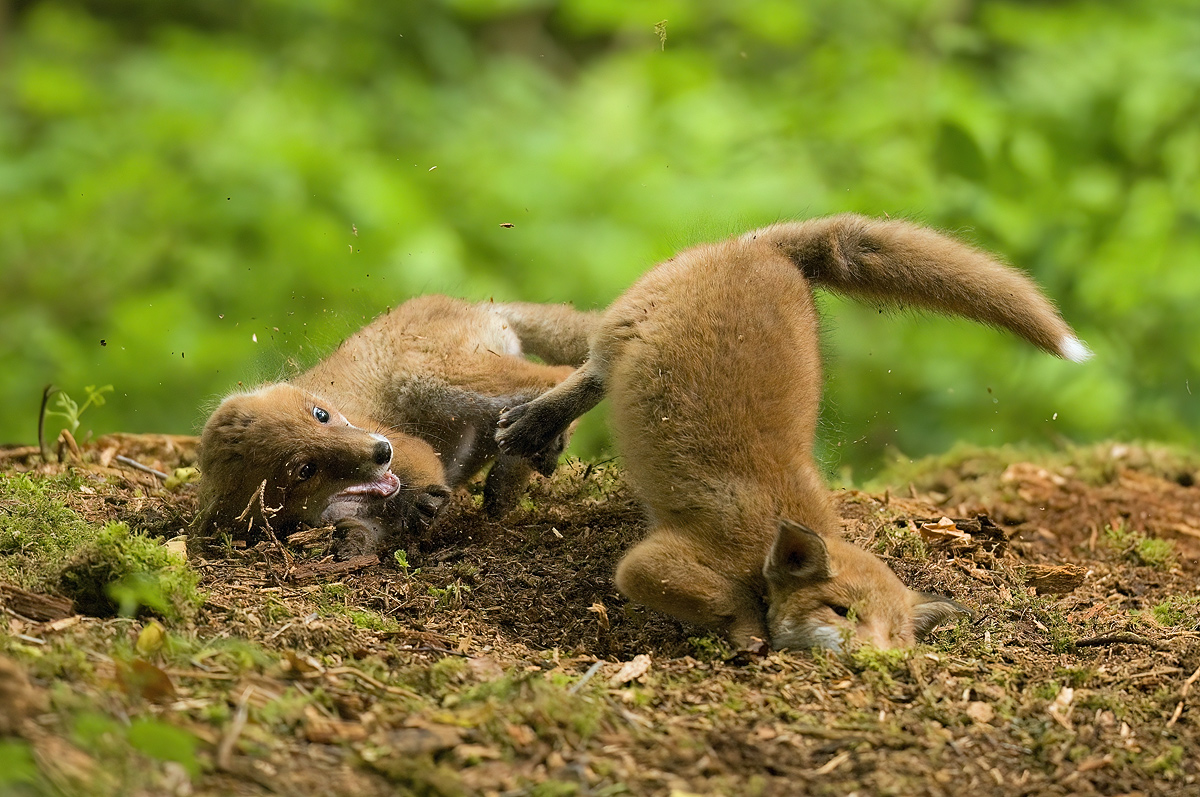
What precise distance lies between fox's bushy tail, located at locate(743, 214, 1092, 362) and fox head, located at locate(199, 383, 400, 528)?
2.17 metres

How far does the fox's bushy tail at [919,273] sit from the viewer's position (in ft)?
15.9

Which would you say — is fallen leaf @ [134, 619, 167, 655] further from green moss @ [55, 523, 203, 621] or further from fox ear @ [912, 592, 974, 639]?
fox ear @ [912, 592, 974, 639]

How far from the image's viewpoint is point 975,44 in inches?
363

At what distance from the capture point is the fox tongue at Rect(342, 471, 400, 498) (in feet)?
17.3

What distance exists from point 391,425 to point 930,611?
301cm

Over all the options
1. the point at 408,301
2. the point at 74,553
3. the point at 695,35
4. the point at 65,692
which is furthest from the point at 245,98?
the point at 65,692

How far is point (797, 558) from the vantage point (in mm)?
3975

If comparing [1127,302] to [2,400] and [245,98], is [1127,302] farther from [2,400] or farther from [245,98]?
[2,400]

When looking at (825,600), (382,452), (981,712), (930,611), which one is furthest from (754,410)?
(382,452)

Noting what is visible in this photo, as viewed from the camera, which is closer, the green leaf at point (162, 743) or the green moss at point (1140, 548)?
the green leaf at point (162, 743)

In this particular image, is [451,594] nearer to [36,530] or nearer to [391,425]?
[391,425]

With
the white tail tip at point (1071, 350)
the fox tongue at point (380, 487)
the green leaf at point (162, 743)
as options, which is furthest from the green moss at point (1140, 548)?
the green leaf at point (162, 743)

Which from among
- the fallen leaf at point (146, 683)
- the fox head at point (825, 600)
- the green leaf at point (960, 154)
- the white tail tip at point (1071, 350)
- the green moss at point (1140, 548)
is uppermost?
the green leaf at point (960, 154)

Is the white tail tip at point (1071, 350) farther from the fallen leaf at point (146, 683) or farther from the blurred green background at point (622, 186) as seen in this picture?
the fallen leaf at point (146, 683)
